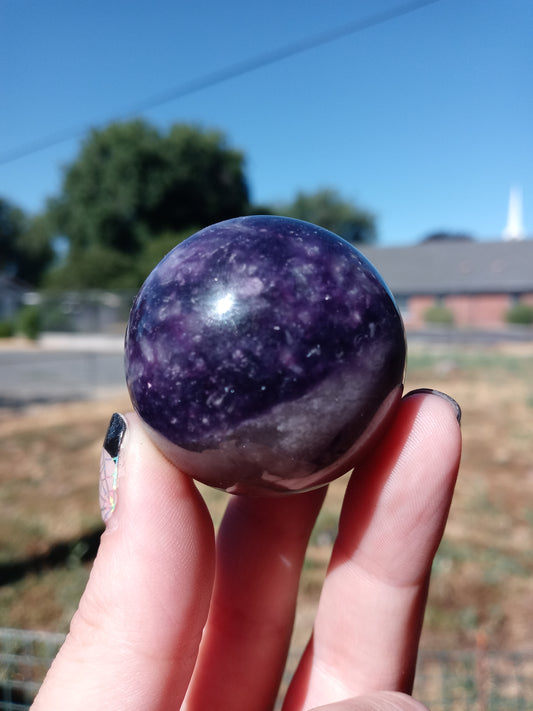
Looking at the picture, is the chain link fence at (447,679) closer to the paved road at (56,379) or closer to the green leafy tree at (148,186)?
the paved road at (56,379)

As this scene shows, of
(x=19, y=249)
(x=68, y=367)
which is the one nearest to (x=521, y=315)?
(x=68, y=367)

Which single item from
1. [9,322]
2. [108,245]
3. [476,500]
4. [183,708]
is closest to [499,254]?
[108,245]

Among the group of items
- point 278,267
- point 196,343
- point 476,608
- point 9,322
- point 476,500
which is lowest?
point 9,322

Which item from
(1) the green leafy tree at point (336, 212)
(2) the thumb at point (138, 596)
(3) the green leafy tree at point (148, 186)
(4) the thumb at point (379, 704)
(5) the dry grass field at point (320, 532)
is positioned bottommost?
(1) the green leafy tree at point (336, 212)

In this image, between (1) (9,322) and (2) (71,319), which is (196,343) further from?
(1) (9,322)

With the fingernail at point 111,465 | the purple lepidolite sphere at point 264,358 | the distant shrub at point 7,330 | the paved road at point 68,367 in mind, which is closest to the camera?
the purple lepidolite sphere at point 264,358

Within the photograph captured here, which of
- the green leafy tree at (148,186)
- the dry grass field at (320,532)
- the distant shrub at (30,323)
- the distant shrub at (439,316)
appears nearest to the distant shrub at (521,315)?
the distant shrub at (439,316)
